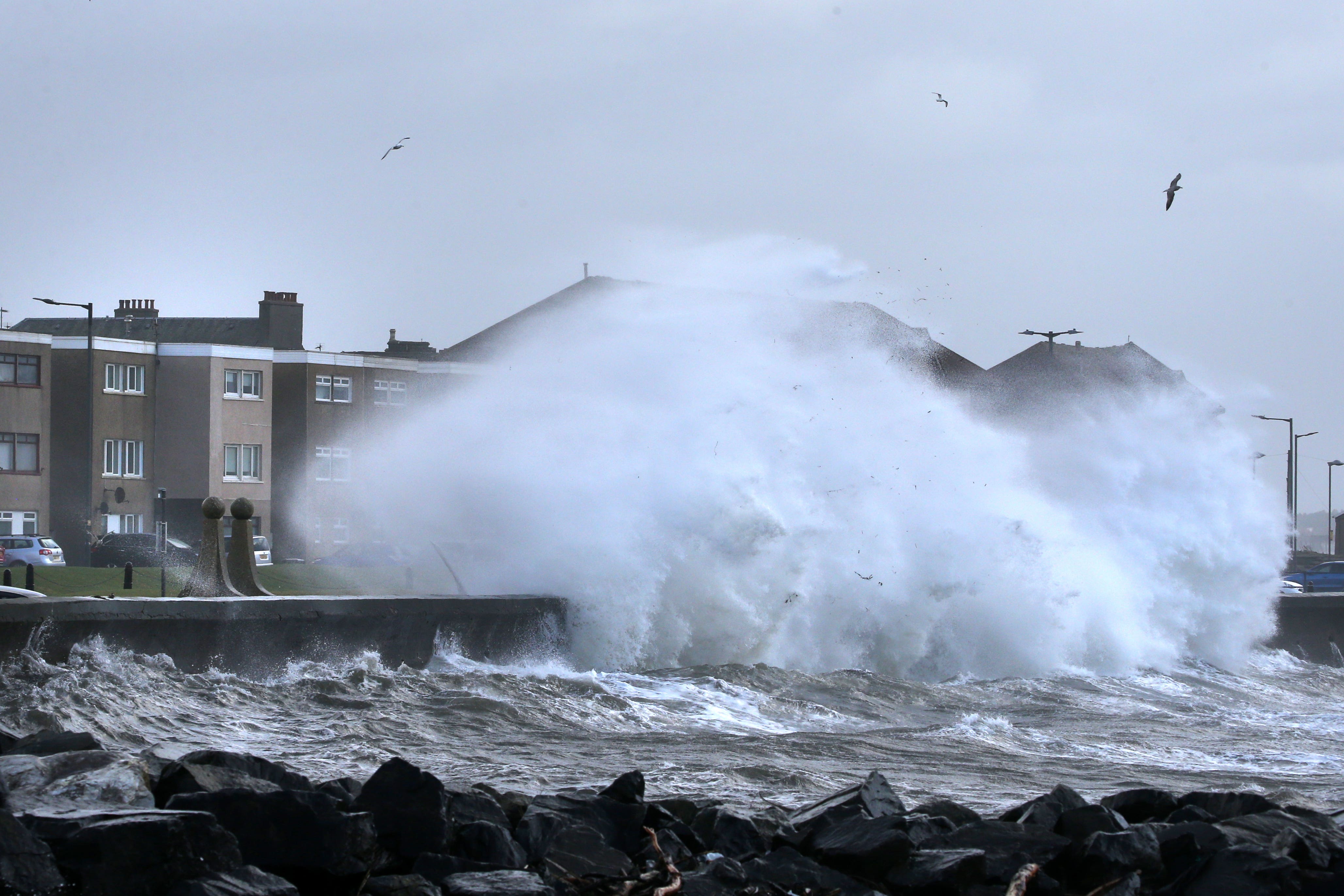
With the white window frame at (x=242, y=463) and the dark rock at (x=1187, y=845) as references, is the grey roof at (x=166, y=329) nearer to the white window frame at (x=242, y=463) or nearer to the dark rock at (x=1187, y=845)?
the white window frame at (x=242, y=463)

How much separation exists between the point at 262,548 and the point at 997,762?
1344 inches

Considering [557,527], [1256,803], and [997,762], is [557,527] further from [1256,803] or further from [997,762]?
[1256,803]

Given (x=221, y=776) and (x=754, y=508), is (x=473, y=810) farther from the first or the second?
(x=754, y=508)

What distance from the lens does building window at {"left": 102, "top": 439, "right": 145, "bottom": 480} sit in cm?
4856

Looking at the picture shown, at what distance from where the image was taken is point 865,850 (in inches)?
Answer: 266

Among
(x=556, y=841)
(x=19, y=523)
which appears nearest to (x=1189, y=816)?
(x=556, y=841)

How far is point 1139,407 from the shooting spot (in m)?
28.4

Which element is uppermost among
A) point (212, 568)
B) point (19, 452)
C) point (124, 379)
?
point (124, 379)

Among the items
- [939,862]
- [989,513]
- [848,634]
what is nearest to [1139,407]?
[989,513]

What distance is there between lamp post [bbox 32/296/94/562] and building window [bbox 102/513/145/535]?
1.32m

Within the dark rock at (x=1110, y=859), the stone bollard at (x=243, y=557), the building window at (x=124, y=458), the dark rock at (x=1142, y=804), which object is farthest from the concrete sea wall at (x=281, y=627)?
the building window at (x=124, y=458)

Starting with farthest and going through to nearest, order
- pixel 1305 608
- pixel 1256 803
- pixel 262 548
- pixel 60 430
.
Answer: pixel 60 430 < pixel 262 548 < pixel 1305 608 < pixel 1256 803

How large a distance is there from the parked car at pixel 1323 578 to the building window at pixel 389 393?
3128 centimetres

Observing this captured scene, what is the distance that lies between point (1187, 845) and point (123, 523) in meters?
46.6
